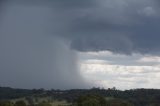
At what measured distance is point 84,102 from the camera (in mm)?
177375

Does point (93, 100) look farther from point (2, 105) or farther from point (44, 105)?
point (2, 105)

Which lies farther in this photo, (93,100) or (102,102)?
(102,102)

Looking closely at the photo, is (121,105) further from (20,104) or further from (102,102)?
(20,104)

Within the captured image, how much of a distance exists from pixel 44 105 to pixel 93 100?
19933mm

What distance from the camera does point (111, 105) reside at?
187125 millimetres

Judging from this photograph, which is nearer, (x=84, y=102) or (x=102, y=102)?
(x=84, y=102)

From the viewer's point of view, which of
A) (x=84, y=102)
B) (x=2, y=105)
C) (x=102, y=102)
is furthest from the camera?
(x=102, y=102)

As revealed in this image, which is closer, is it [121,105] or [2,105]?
[2,105]

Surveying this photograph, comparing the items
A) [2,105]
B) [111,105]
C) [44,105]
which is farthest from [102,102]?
[2,105]

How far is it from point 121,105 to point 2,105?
47.2 meters

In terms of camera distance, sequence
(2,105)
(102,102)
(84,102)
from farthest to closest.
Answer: (102,102) → (84,102) → (2,105)

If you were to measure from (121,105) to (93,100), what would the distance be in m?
11.4

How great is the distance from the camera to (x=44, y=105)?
590 feet

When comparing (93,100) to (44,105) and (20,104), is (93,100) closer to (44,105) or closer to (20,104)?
(44,105)
